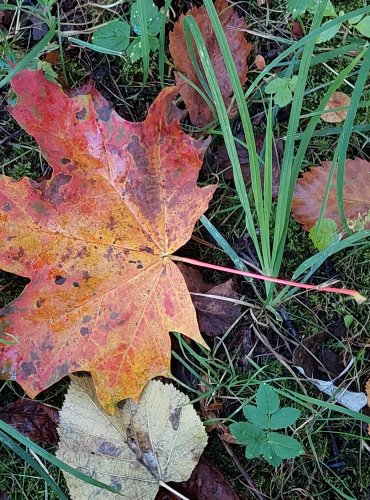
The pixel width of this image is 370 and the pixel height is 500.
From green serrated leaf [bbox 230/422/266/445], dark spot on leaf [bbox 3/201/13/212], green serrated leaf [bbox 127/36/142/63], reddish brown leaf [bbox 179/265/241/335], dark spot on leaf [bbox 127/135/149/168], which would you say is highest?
green serrated leaf [bbox 127/36/142/63]

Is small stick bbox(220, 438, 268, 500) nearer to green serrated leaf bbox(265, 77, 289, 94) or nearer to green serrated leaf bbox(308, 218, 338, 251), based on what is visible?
green serrated leaf bbox(308, 218, 338, 251)

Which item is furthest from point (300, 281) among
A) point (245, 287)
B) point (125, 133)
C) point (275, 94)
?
point (125, 133)

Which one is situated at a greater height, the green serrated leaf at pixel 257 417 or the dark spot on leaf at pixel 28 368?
the dark spot on leaf at pixel 28 368

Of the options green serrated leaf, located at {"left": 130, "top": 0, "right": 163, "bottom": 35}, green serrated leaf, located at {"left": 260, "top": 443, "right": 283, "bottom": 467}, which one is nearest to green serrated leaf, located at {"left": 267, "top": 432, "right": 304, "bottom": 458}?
green serrated leaf, located at {"left": 260, "top": 443, "right": 283, "bottom": 467}

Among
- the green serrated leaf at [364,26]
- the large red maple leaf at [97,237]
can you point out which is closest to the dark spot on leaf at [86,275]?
the large red maple leaf at [97,237]

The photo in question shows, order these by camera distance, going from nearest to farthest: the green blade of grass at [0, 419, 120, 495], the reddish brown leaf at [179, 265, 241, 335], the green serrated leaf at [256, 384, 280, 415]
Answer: the green blade of grass at [0, 419, 120, 495] → the green serrated leaf at [256, 384, 280, 415] → the reddish brown leaf at [179, 265, 241, 335]

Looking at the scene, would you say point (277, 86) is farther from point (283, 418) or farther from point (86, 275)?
point (283, 418)

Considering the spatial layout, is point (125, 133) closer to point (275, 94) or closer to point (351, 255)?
point (275, 94)

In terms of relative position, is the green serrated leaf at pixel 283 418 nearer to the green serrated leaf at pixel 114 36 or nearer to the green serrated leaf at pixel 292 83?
the green serrated leaf at pixel 292 83
